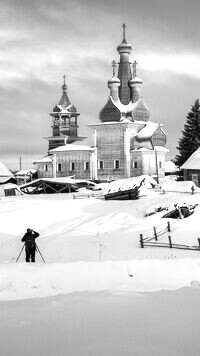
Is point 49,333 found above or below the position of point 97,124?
below

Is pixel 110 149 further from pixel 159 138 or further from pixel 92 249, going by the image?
pixel 92 249

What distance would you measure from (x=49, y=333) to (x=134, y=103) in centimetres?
5973

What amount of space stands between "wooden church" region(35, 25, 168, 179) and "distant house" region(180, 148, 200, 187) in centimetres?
786

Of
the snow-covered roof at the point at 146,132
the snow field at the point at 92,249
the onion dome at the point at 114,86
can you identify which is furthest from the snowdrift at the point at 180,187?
the onion dome at the point at 114,86

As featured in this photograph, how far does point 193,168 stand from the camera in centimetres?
5200

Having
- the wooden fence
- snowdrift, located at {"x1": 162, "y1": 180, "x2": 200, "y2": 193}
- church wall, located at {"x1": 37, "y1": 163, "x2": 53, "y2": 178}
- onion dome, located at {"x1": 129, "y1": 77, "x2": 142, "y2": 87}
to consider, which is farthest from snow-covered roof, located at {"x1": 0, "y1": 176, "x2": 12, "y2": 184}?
the wooden fence

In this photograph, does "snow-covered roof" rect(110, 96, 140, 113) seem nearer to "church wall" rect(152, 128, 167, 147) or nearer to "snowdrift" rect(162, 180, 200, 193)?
"church wall" rect(152, 128, 167, 147)

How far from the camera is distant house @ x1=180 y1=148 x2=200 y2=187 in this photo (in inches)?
2053

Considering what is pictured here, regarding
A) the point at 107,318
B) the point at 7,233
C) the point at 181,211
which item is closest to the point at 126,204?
the point at 181,211

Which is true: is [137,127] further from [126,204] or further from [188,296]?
[188,296]

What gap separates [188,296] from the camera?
1256 centimetres

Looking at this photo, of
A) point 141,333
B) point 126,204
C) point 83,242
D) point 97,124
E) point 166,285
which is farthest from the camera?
point 97,124

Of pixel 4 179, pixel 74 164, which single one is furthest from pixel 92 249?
pixel 4 179

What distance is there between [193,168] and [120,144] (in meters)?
14.3
